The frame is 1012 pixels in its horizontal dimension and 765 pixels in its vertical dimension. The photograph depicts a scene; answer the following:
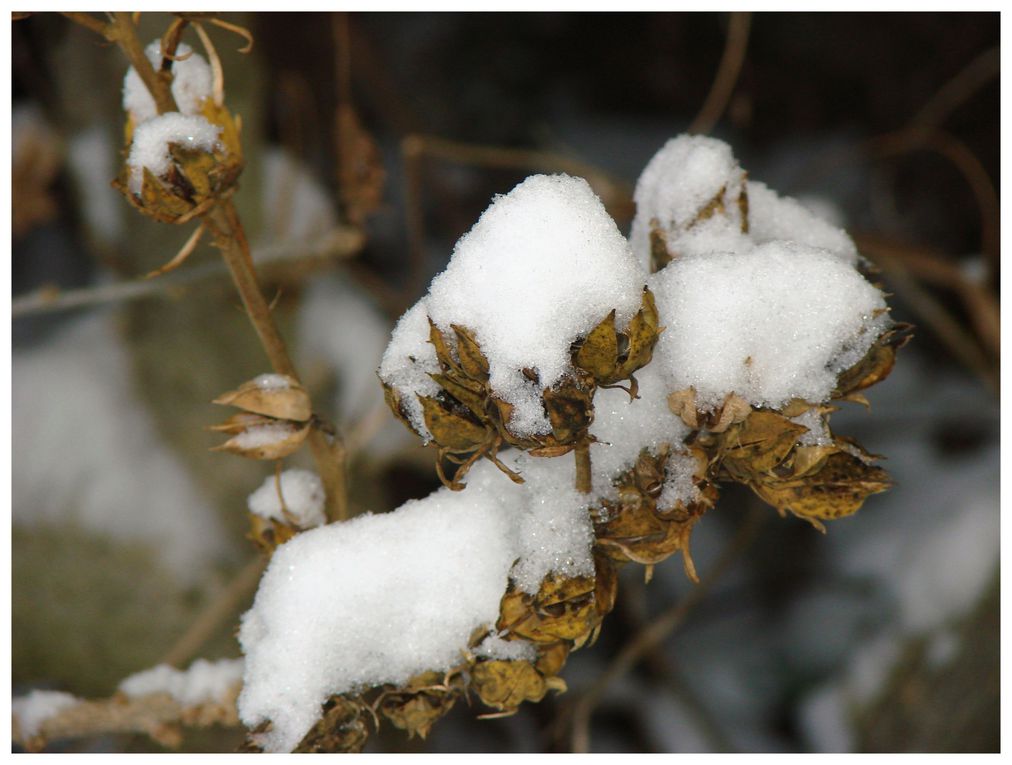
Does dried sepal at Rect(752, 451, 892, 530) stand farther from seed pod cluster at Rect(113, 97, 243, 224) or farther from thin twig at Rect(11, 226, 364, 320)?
thin twig at Rect(11, 226, 364, 320)

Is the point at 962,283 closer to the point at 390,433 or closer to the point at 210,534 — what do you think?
the point at 390,433

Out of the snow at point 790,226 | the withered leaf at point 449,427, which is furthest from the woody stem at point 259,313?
the snow at point 790,226

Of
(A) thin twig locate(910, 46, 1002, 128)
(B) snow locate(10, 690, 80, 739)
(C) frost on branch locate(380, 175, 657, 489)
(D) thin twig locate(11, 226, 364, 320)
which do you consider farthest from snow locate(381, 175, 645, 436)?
(A) thin twig locate(910, 46, 1002, 128)

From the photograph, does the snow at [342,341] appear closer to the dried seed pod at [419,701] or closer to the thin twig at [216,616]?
the thin twig at [216,616]

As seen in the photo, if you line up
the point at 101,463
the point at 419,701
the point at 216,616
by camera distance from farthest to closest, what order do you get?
1. the point at 101,463
2. the point at 216,616
3. the point at 419,701

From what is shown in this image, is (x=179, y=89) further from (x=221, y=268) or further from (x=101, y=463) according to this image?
(x=101, y=463)

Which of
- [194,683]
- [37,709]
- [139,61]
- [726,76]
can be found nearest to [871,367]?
[139,61]
